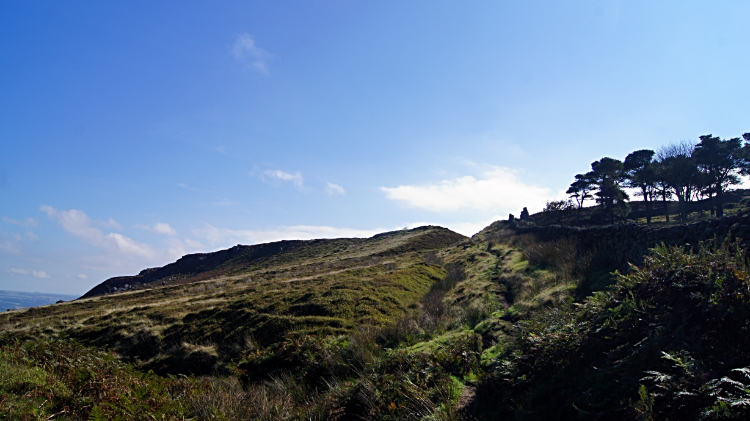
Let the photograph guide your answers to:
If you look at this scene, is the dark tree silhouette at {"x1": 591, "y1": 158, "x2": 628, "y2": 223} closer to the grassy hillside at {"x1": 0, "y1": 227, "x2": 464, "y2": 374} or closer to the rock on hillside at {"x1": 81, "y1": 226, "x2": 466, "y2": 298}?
the rock on hillside at {"x1": 81, "y1": 226, "x2": 466, "y2": 298}

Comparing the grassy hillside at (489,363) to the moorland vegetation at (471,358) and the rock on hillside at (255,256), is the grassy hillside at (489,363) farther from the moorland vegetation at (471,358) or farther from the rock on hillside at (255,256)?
the rock on hillside at (255,256)

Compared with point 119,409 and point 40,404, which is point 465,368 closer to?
point 119,409

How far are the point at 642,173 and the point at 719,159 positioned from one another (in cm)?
684

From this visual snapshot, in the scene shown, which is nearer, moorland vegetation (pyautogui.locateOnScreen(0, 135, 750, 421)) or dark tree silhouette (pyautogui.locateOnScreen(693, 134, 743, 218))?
moorland vegetation (pyautogui.locateOnScreen(0, 135, 750, 421))

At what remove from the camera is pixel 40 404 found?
219 inches

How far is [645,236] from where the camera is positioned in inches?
417

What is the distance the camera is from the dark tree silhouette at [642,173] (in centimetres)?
4281

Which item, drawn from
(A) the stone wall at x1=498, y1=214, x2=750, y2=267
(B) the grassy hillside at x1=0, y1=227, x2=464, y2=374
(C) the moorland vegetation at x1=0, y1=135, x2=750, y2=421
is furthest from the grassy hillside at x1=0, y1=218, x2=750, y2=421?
(A) the stone wall at x1=498, y1=214, x2=750, y2=267

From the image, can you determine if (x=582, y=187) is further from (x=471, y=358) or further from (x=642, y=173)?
(x=471, y=358)

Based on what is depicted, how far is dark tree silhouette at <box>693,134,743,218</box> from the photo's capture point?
38156mm

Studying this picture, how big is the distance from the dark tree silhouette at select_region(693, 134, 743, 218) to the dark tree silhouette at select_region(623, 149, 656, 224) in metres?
4.49

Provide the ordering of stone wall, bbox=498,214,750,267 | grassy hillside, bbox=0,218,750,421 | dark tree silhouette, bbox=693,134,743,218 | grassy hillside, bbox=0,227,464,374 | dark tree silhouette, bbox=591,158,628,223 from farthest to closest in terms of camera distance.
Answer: dark tree silhouette, bbox=591,158,628,223
dark tree silhouette, bbox=693,134,743,218
grassy hillside, bbox=0,227,464,374
stone wall, bbox=498,214,750,267
grassy hillside, bbox=0,218,750,421

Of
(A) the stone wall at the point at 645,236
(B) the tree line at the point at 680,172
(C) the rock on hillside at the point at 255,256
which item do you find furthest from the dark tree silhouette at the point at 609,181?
(A) the stone wall at the point at 645,236

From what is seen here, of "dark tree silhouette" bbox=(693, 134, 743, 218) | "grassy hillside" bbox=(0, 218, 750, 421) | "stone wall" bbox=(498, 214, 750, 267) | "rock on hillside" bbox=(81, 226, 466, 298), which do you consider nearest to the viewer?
"grassy hillside" bbox=(0, 218, 750, 421)
